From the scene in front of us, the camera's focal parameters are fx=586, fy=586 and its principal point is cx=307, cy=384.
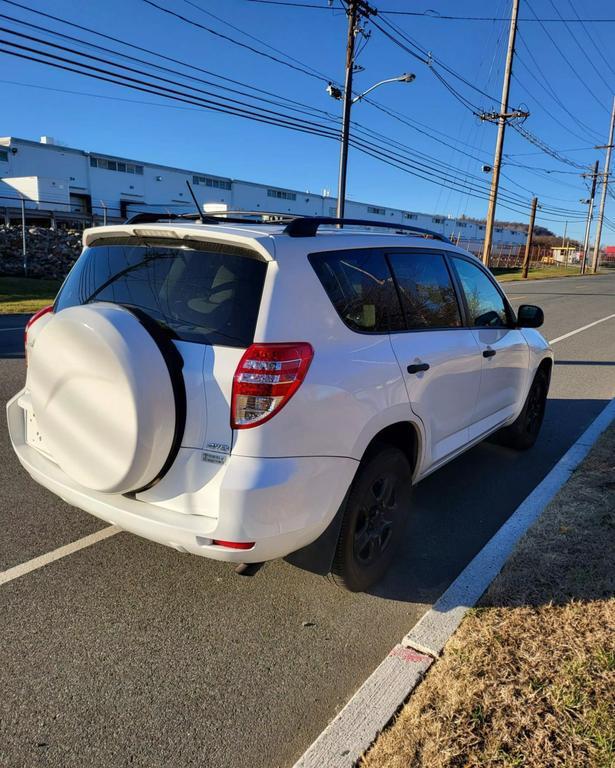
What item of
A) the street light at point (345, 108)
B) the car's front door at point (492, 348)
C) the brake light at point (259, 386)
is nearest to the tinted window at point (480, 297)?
the car's front door at point (492, 348)

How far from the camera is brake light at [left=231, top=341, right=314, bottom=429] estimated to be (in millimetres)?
2408

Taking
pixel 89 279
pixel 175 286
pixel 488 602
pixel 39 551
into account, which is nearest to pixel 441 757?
pixel 488 602

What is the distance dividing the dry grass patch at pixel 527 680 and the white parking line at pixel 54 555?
210 centimetres

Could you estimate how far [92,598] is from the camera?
9.86ft

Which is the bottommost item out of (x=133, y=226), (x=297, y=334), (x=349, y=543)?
(x=349, y=543)

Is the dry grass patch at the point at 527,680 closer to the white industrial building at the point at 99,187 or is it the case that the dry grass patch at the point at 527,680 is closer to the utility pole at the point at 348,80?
the utility pole at the point at 348,80

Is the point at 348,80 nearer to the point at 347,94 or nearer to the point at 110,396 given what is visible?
the point at 347,94

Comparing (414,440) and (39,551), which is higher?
(414,440)

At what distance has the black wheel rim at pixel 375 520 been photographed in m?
3.04

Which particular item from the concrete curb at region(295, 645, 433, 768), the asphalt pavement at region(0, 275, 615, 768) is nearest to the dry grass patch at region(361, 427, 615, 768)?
the concrete curb at region(295, 645, 433, 768)

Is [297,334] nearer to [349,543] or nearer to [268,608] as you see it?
[349,543]

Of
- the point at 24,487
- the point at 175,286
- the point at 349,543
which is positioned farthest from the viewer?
the point at 24,487

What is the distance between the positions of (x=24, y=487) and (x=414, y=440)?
2.84 metres

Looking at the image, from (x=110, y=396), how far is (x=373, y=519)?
1521mm
